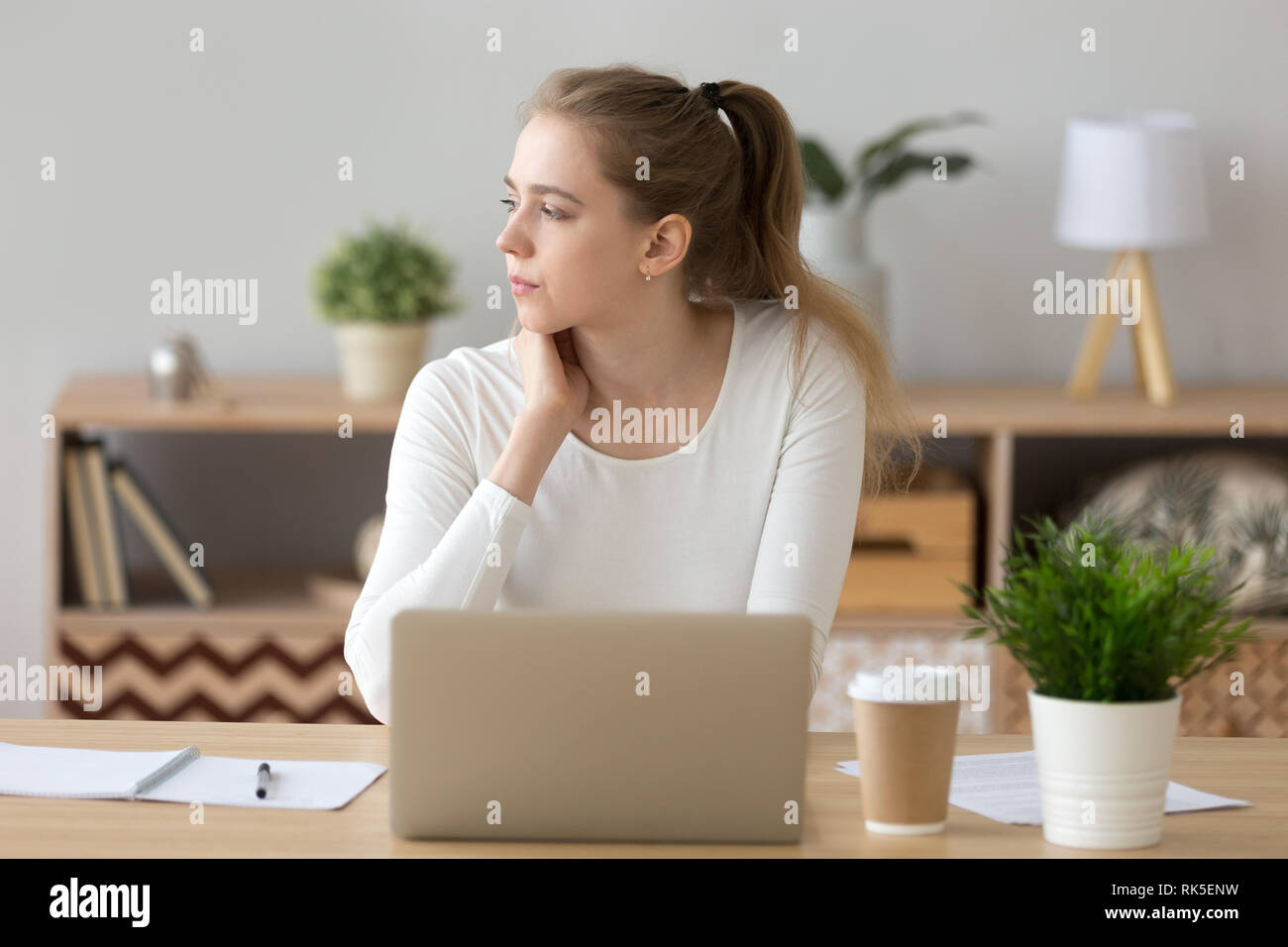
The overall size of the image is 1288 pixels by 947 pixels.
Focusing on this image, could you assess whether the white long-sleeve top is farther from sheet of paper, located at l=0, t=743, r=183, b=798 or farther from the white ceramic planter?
the white ceramic planter

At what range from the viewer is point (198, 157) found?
306 cm

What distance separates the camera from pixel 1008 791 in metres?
1.29

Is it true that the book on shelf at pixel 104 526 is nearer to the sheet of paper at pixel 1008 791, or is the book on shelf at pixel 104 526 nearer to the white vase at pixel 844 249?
the white vase at pixel 844 249

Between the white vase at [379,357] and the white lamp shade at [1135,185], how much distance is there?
4.07 feet

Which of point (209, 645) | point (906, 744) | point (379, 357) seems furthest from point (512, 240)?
point (209, 645)

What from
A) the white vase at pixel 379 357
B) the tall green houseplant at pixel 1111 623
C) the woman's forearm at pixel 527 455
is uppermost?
the white vase at pixel 379 357

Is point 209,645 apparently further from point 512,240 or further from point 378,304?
point 512,240

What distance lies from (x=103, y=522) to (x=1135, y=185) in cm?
196

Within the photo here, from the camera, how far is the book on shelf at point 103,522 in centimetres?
280

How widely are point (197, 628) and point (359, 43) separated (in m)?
1.17

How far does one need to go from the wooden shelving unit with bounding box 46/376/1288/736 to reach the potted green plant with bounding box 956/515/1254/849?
5.33 ft

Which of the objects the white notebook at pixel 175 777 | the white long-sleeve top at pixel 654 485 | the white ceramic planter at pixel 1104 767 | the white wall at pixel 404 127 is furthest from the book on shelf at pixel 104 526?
the white ceramic planter at pixel 1104 767

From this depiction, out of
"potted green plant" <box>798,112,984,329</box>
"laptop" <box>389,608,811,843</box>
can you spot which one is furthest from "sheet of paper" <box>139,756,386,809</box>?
"potted green plant" <box>798,112,984,329</box>
